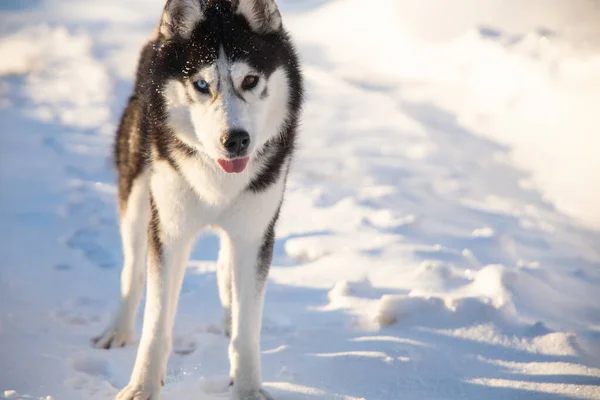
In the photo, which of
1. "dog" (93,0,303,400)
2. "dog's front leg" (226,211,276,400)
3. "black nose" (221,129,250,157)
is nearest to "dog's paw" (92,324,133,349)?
"dog" (93,0,303,400)

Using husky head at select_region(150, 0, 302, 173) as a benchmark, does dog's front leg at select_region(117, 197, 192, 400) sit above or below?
below

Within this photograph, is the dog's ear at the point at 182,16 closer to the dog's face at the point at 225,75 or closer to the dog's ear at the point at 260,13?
the dog's face at the point at 225,75

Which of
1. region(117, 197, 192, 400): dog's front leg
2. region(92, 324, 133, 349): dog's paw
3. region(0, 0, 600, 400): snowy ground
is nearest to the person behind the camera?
region(117, 197, 192, 400): dog's front leg

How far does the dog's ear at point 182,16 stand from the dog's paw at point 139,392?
4.74ft

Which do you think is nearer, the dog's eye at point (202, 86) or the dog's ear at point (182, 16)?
the dog's eye at point (202, 86)

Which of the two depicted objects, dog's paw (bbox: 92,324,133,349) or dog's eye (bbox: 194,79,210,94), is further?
dog's paw (bbox: 92,324,133,349)

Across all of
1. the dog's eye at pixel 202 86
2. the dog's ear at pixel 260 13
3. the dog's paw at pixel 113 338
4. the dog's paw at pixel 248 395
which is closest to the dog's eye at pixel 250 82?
the dog's eye at pixel 202 86

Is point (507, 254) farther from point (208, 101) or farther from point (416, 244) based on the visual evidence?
point (208, 101)

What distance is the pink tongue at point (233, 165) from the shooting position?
101 inches

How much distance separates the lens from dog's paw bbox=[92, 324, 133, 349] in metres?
3.34

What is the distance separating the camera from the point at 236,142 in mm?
2377

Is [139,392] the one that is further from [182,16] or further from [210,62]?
[182,16]

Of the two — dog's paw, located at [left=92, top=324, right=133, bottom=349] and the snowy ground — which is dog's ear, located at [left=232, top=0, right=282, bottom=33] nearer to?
the snowy ground

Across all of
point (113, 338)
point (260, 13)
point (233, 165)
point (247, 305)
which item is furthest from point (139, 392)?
point (260, 13)
